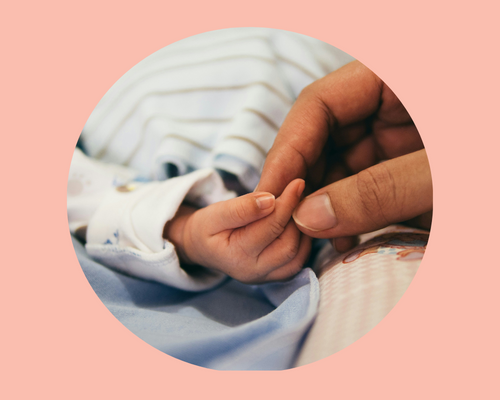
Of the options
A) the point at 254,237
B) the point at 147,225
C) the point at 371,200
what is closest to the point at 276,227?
the point at 254,237

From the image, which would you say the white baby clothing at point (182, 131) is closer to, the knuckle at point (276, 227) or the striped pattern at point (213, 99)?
the striped pattern at point (213, 99)

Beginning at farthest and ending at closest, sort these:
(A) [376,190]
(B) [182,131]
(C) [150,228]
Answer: (B) [182,131]
(C) [150,228]
(A) [376,190]

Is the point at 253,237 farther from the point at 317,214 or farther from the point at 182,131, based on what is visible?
the point at 182,131

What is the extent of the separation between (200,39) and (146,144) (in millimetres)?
277

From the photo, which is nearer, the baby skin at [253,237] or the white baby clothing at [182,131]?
the baby skin at [253,237]

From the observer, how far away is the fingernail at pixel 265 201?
0.55m

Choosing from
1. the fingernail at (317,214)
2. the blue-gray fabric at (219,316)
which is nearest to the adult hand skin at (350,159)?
the fingernail at (317,214)

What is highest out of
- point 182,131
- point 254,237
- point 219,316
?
point 182,131

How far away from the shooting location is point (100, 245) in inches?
27.6

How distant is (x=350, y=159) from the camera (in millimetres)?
648

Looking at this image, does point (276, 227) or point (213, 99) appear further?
point (213, 99)

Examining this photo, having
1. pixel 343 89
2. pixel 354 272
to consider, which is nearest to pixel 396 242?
pixel 354 272

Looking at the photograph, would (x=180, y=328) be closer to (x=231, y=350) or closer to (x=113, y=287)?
(x=231, y=350)

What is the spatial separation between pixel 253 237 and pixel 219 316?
163mm
